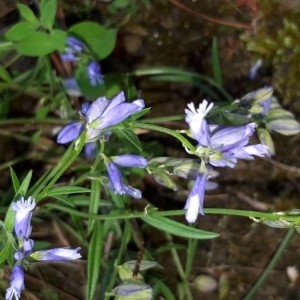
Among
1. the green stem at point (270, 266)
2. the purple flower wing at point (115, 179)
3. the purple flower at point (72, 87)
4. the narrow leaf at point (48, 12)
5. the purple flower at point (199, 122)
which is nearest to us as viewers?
the purple flower at point (199, 122)

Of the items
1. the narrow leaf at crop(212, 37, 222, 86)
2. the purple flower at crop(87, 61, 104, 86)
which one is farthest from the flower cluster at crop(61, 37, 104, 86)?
the narrow leaf at crop(212, 37, 222, 86)

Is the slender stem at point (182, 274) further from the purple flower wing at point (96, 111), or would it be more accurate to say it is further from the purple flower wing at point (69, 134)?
the purple flower wing at point (96, 111)

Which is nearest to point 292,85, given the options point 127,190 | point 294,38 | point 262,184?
point 294,38

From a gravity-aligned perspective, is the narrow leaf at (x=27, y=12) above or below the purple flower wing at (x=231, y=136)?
above

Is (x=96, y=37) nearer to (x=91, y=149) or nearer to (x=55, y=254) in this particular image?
(x=91, y=149)

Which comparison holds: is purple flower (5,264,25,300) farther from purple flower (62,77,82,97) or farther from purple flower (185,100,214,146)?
purple flower (62,77,82,97)

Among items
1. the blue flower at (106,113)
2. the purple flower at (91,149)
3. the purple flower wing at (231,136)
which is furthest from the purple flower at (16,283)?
the purple flower at (91,149)
